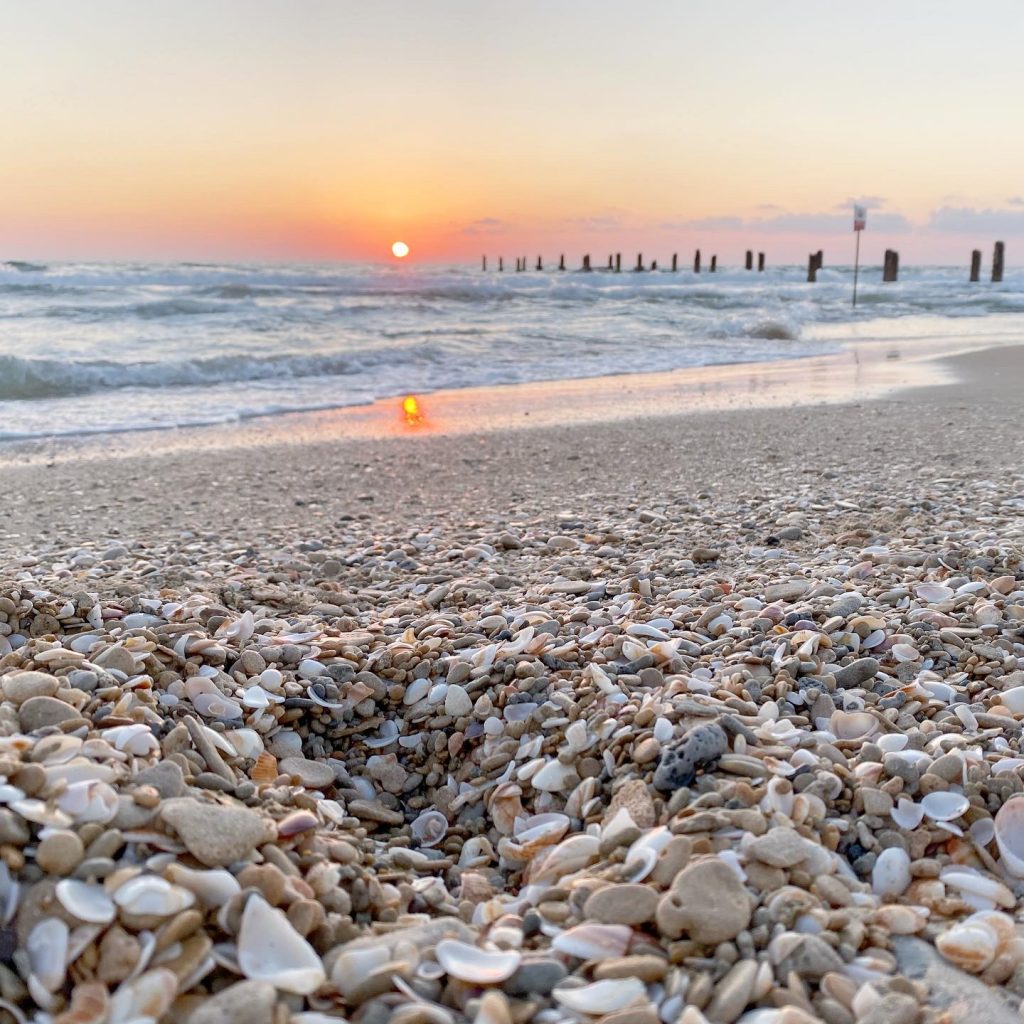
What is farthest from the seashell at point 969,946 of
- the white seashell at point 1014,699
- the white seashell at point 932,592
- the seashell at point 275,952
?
the white seashell at point 932,592

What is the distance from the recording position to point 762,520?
12.7 feet

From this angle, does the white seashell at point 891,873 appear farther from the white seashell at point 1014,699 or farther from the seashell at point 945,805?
the white seashell at point 1014,699

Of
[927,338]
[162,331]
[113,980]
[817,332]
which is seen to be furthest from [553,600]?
[817,332]

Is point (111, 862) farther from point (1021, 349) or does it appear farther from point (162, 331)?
point (162, 331)

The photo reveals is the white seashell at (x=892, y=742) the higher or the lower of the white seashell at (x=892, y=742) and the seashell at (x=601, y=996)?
the higher

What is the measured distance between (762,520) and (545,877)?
2603 millimetres

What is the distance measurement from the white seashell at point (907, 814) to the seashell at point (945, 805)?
0.01 meters

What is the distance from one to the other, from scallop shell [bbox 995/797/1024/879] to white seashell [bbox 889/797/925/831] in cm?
12

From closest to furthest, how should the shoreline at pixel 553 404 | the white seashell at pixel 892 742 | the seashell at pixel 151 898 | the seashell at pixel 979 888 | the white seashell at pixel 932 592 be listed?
the seashell at pixel 151 898, the seashell at pixel 979 888, the white seashell at pixel 892 742, the white seashell at pixel 932 592, the shoreline at pixel 553 404

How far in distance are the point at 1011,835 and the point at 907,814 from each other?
161mm

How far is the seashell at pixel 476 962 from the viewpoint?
122 cm

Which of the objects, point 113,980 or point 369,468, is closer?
point 113,980

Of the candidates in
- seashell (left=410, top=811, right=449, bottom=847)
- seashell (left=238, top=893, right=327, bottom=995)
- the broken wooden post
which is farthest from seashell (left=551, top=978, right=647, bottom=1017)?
the broken wooden post

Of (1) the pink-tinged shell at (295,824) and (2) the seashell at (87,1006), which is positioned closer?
(2) the seashell at (87,1006)
